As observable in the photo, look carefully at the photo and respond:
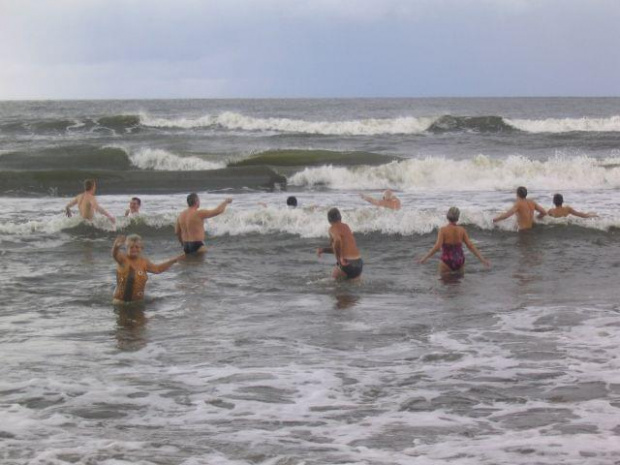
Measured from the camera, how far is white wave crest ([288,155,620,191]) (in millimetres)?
26766

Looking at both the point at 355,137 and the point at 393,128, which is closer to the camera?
the point at 355,137

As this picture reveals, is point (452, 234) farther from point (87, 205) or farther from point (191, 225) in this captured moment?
point (87, 205)

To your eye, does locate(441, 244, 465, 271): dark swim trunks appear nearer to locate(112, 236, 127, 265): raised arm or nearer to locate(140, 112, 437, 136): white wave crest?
locate(112, 236, 127, 265): raised arm

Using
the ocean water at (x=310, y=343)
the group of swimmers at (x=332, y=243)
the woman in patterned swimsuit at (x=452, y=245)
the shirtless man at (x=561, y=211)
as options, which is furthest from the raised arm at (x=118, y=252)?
the shirtless man at (x=561, y=211)

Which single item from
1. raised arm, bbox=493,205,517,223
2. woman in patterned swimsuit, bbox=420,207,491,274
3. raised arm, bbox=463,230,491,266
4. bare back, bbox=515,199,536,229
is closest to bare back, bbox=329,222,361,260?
woman in patterned swimsuit, bbox=420,207,491,274

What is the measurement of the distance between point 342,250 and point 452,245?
1898 millimetres

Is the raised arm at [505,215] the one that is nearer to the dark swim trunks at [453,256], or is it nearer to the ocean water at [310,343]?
the ocean water at [310,343]

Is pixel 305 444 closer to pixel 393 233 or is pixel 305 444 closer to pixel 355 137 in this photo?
pixel 393 233

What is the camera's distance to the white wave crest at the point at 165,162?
106 feet

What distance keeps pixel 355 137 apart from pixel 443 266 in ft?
101

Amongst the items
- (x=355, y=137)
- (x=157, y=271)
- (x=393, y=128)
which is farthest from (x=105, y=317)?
(x=393, y=128)

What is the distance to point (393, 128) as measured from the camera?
47.2 m

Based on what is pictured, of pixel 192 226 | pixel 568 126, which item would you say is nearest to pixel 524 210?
pixel 192 226

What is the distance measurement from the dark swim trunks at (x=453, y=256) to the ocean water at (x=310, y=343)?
0.84ft
